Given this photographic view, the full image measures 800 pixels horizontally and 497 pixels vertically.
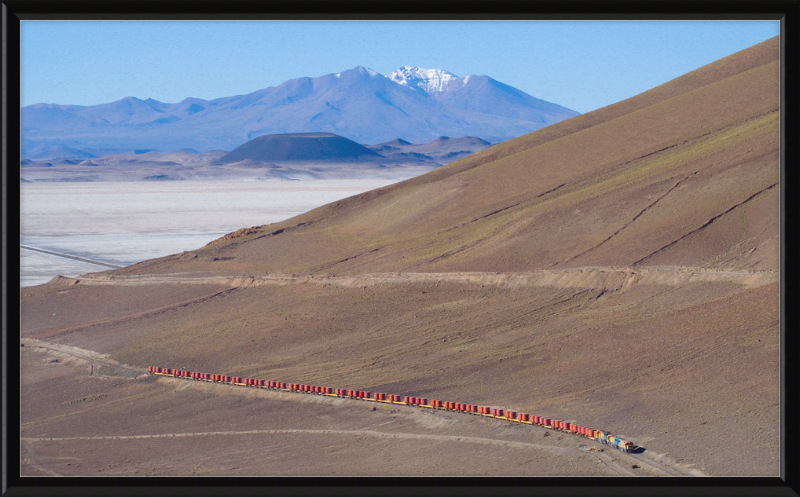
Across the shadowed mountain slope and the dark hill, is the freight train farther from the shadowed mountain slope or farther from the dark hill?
the dark hill

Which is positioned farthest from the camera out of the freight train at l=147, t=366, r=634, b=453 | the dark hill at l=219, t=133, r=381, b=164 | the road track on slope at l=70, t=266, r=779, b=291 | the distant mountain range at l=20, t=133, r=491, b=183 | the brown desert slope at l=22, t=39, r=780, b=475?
the dark hill at l=219, t=133, r=381, b=164

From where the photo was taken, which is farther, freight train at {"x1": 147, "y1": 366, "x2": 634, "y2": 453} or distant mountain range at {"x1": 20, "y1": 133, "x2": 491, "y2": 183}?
distant mountain range at {"x1": 20, "y1": 133, "x2": 491, "y2": 183}

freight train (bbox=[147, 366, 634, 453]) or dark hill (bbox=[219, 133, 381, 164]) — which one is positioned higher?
dark hill (bbox=[219, 133, 381, 164])

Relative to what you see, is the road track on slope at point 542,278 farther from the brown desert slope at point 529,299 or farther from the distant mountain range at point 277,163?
the distant mountain range at point 277,163

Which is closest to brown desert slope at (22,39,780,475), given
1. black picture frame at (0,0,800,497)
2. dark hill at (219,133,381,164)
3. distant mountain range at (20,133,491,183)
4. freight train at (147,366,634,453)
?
freight train at (147,366,634,453)

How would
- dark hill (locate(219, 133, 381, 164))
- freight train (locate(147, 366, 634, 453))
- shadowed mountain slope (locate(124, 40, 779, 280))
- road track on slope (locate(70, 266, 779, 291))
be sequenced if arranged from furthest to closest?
1. dark hill (locate(219, 133, 381, 164))
2. shadowed mountain slope (locate(124, 40, 779, 280))
3. road track on slope (locate(70, 266, 779, 291))
4. freight train (locate(147, 366, 634, 453))

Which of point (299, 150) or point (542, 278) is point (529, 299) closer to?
point (542, 278)
